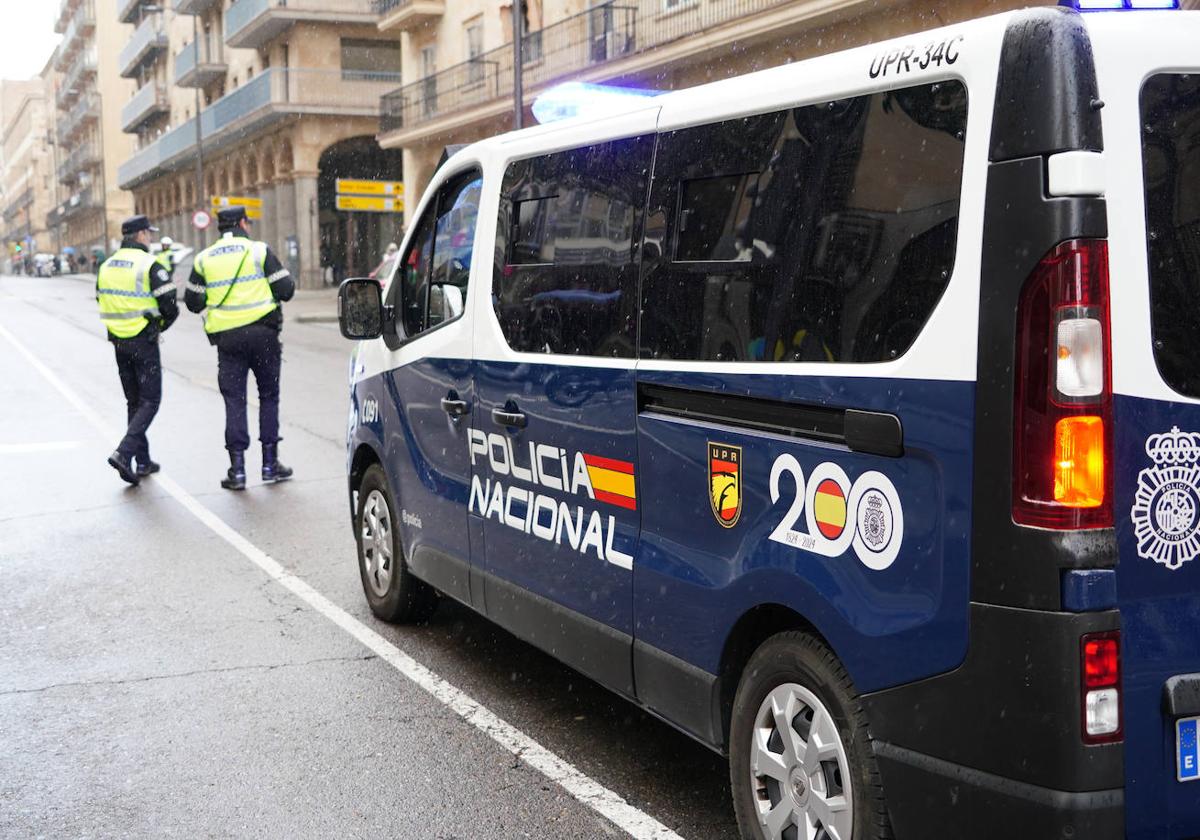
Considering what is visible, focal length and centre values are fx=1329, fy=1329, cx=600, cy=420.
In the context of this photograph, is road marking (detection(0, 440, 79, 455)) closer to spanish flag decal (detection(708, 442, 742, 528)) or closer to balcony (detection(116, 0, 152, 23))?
spanish flag decal (detection(708, 442, 742, 528))

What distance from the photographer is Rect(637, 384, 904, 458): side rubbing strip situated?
2.94 m

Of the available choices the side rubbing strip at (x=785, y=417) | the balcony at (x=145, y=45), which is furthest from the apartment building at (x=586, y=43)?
the balcony at (x=145, y=45)

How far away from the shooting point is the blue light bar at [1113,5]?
273 cm

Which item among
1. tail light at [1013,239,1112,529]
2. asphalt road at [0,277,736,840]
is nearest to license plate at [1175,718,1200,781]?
tail light at [1013,239,1112,529]

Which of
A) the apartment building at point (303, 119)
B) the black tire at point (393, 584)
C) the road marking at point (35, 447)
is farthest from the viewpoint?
the apartment building at point (303, 119)

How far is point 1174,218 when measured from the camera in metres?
2.73

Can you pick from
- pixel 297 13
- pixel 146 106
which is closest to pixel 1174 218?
pixel 297 13

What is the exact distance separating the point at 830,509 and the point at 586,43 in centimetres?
2516

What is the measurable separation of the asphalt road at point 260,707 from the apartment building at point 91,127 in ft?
268

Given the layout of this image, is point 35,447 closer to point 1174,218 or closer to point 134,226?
point 134,226

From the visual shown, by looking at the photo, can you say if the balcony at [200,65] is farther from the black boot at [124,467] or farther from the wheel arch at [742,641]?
the wheel arch at [742,641]

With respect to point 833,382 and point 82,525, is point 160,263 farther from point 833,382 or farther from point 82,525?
point 833,382

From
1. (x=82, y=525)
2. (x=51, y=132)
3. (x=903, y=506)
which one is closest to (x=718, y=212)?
(x=903, y=506)

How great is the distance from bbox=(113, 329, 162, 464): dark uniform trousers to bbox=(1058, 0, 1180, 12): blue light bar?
27.5ft
